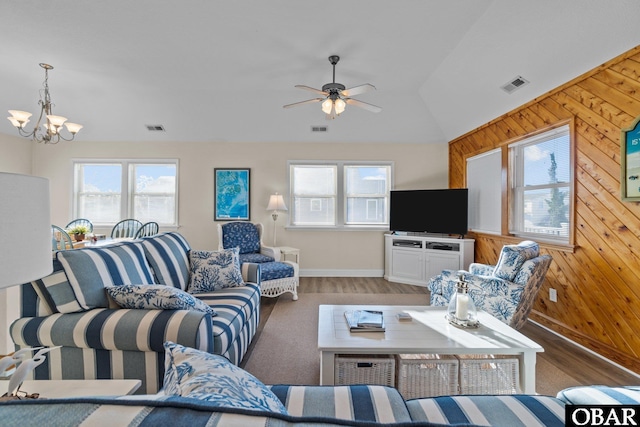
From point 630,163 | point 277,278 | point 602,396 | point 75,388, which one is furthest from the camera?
point 277,278

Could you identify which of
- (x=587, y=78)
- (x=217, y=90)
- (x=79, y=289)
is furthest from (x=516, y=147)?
(x=79, y=289)

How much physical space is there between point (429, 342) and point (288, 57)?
3.24 m

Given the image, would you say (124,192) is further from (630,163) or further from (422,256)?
(630,163)

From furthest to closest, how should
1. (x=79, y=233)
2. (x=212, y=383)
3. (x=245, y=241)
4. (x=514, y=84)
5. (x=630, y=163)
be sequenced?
(x=245, y=241) < (x=79, y=233) < (x=514, y=84) < (x=630, y=163) < (x=212, y=383)

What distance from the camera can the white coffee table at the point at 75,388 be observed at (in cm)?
105

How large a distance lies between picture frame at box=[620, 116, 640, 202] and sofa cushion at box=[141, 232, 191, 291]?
3.75 metres

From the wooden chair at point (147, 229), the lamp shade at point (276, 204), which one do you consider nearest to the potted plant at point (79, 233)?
the wooden chair at point (147, 229)

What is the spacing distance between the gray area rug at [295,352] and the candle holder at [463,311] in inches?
26.7

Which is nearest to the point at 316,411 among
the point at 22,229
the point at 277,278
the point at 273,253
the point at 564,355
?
the point at 22,229

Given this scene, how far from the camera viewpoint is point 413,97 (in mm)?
4344

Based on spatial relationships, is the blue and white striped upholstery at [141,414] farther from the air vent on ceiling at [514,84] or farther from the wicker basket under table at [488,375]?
the air vent on ceiling at [514,84]

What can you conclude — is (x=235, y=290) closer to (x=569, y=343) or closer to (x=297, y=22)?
(x=297, y=22)

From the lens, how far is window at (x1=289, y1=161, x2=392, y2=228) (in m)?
5.30

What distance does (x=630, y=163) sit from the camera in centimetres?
228
